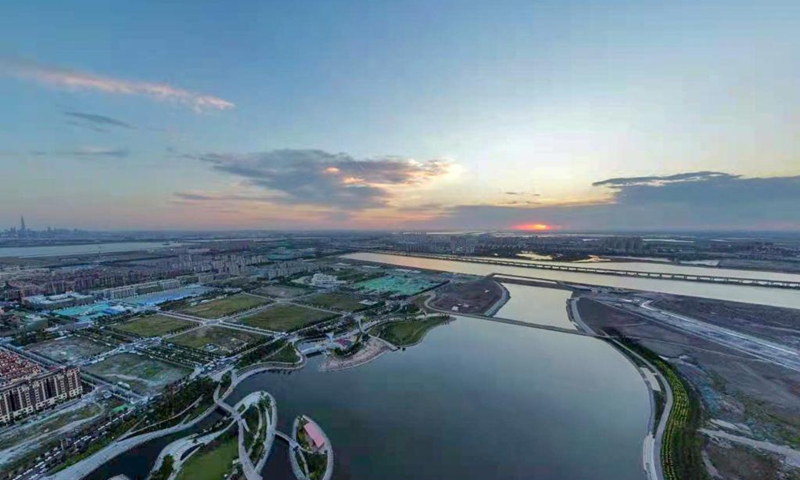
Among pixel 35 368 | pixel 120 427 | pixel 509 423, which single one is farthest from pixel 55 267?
pixel 509 423

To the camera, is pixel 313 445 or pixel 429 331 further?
pixel 429 331

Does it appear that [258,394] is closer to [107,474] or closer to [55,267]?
[107,474]

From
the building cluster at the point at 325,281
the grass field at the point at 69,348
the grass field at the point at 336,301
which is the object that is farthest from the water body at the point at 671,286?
the grass field at the point at 69,348

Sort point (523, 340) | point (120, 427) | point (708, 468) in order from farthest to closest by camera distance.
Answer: point (523, 340) < point (120, 427) < point (708, 468)

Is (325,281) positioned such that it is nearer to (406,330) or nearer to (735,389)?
(406,330)

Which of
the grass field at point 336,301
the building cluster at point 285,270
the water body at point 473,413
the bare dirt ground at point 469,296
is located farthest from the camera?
the building cluster at point 285,270

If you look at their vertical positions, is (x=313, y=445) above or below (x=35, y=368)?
below

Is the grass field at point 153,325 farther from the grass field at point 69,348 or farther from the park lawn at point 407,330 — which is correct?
the park lawn at point 407,330
